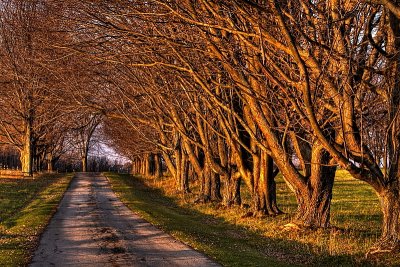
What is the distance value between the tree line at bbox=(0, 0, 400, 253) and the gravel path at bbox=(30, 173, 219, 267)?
12.9 ft

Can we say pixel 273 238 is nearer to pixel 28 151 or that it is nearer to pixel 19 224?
pixel 19 224

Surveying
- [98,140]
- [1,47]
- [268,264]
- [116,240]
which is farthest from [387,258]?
[98,140]

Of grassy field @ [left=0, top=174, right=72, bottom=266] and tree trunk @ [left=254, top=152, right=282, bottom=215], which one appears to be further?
tree trunk @ [left=254, top=152, right=282, bottom=215]

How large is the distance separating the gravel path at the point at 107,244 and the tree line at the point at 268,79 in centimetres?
392

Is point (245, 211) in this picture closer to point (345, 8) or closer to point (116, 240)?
point (116, 240)

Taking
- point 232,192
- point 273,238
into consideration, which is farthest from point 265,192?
point 273,238

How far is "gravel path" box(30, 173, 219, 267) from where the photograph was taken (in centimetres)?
1057

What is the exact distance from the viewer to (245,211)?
21.0 m

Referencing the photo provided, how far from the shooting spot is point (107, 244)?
41.4 feet

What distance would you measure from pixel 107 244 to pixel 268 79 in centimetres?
643

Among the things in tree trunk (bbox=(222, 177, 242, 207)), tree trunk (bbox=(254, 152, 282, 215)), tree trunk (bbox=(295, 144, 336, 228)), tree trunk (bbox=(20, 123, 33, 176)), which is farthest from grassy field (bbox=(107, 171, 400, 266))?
tree trunk (bbox=(20, 123, 33, 176))

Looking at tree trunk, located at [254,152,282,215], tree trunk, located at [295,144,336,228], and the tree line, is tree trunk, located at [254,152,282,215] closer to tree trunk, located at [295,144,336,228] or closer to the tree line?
the tree line

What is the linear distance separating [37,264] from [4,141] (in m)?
40.5

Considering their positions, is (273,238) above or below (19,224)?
below
